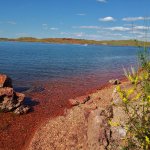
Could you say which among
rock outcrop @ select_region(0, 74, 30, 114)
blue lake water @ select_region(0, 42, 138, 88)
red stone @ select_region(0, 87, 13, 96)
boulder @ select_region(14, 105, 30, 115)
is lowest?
blue lake water @ select_region(0, 42, 138, 88)

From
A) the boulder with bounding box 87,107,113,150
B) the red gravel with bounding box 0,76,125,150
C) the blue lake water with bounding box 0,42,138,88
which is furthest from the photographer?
the blue lake water with bounding box 0,42,138,88

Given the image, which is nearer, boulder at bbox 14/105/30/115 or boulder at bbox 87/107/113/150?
boulder at bbox 87/107/113/150

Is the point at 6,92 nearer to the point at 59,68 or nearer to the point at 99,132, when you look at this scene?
the point at 99,132

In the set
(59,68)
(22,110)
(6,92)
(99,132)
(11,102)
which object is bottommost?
(59,68)

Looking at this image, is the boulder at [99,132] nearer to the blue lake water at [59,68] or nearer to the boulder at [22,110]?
the blue lake water at [59,68]

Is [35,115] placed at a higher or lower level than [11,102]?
lower

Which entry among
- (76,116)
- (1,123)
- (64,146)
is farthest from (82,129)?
(1,123)

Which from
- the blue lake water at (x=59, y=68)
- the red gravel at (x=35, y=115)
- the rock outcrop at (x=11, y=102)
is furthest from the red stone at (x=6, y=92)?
the blue lake water at (x=59, y=68)

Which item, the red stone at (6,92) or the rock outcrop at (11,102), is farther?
the red stone at (6,92)

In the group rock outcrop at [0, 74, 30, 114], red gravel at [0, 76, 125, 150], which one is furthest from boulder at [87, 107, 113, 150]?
rock outcrop at [0, 74, 30, 114]

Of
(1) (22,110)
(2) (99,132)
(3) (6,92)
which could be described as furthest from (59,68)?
(2) (99,132)

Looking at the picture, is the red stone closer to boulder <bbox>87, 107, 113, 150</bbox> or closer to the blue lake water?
boulder <bbox>87, 107, 113, 150</bbox>

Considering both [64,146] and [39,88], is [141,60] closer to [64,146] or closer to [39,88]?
[64,146]

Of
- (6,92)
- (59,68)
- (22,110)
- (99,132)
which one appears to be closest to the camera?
(99,132)
